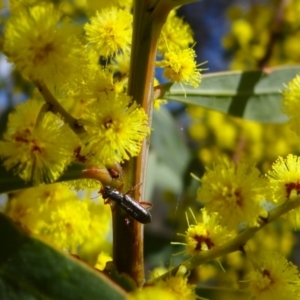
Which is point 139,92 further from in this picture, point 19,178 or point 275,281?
point 275,281

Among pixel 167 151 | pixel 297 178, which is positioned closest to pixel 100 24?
pixel 297 178

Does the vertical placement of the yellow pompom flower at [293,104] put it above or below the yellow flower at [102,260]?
above

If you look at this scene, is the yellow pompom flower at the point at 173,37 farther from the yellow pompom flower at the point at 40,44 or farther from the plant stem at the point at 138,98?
the yellow pompom flower at the point at 40,44

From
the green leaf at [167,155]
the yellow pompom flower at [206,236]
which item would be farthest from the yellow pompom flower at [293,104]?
the green leaf at [167,155]

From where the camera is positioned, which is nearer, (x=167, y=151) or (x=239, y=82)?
(x=239, y=82)

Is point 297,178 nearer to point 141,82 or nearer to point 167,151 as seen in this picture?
point 141,82

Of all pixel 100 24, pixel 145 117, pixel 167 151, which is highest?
pixel 100 24

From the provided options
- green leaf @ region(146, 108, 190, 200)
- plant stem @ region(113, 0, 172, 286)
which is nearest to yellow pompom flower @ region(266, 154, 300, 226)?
plant stem @ region(113, 0, 172, 286)
